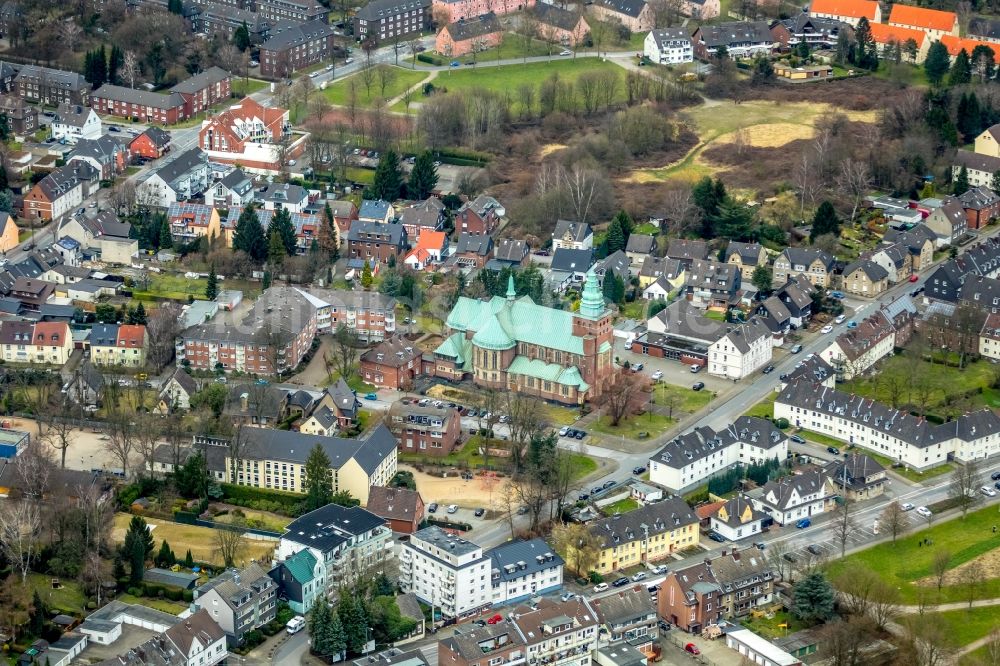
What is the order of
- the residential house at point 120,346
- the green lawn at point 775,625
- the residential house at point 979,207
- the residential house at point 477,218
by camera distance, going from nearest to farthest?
the green lawn at point 775,625 → the residential house at point 120,346 → the residential house at point 477,218 → the residential house at point 979,207

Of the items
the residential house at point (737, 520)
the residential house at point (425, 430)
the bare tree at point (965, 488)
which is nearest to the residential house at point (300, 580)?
the residential house at point (425, 430)

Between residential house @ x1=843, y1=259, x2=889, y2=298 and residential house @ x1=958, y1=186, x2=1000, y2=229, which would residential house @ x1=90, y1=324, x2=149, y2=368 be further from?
residential house @ x1=958, y1=186, x2=1000, y2=229

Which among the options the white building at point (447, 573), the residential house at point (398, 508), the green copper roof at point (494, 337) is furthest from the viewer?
the green copper roof at point (494, 337)

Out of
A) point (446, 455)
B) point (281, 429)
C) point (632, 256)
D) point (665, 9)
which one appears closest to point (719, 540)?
point (446, 455)

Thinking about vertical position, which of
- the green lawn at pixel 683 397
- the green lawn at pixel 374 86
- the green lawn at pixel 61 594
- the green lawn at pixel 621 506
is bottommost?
the green lawn at pixel 61 594

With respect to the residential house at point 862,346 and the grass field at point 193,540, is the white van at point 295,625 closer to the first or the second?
the grass field at point 193,540

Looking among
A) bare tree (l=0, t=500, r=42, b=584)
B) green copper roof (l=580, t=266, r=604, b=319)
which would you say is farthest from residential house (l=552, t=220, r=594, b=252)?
bare tree (l=0, t=500, r=42, b=584)

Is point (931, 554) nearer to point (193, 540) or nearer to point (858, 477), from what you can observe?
point (858, 477)

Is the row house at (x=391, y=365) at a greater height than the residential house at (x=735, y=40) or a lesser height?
lesser
